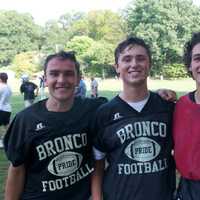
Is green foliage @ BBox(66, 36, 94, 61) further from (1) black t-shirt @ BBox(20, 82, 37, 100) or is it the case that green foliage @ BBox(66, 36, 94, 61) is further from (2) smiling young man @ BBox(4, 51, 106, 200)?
(2) smiling young man @ BBox(4, 51, 106, 200)

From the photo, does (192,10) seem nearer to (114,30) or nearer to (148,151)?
(114,30)

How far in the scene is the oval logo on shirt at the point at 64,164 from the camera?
3.06 m

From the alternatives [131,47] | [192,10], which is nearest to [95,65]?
[192,10]

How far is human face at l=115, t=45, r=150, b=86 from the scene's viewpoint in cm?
307

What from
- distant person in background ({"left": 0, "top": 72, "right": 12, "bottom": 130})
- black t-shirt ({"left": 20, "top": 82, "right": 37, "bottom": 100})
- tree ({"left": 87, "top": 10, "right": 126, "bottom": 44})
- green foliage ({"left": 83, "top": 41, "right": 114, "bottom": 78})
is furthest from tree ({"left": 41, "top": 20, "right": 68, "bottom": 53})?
distant person in background ({"left": 0, "top": 72, "right": 12, "bottom": 130})

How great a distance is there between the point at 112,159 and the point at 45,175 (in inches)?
18.2

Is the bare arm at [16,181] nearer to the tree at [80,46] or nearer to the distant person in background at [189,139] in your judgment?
the distant person in background at [189,139]

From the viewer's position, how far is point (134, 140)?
118 inches

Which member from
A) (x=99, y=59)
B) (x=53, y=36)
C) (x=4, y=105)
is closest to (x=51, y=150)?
(x=4, y=105)

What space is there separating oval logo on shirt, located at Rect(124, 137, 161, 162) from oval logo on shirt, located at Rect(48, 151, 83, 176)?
0.36 meters

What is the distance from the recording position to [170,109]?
10.2 feet

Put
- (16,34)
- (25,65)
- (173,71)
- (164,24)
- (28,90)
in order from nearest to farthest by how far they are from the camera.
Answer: (28,90)
(173,71)
(164,24)
(25,65)
(16,34)

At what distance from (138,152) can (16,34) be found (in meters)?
95.3

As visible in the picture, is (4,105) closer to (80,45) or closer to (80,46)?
(80,46)
